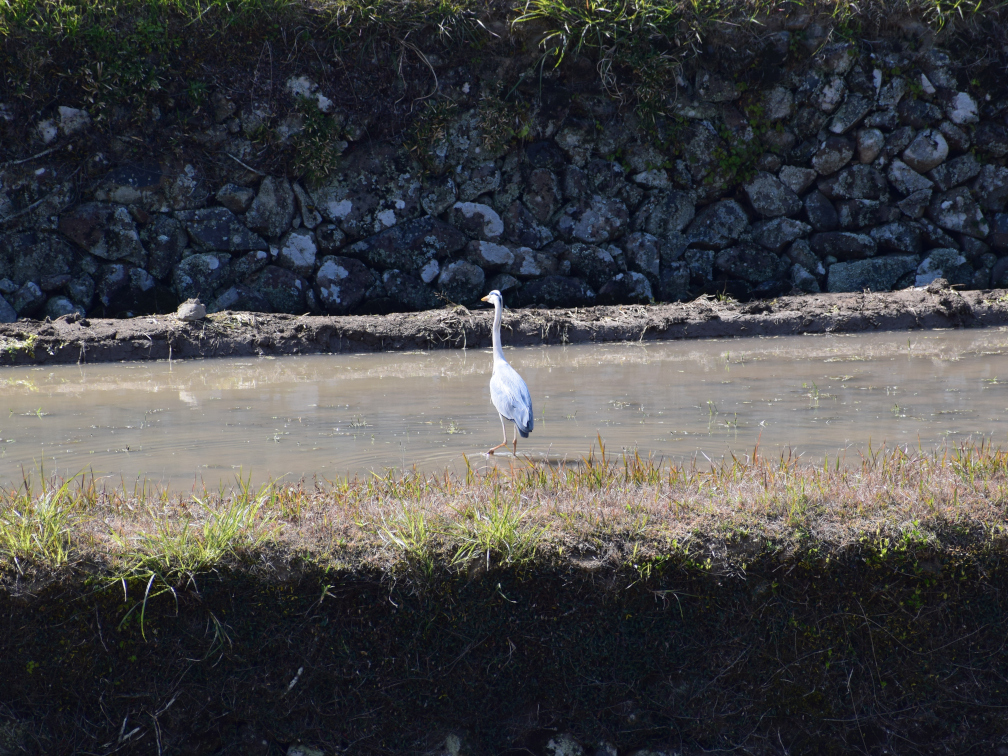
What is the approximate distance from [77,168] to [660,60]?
6730 millimetres

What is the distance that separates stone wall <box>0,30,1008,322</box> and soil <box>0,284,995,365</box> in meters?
0.95

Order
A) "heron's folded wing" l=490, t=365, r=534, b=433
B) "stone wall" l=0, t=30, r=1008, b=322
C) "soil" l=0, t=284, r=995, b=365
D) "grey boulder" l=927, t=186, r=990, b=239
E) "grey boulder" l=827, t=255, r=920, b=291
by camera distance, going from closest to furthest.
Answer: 1. "heron's folded wing" l=490, t=365, r=534, b=433
2. "soil" l=0, t=284, r=995, b=365
3. "stone wall" l=0, t=30, r=1008, b=322
4. "grey boulder" l=827, t=255, r=920, b=291
5. "grey boulder" l=927, t=186, r=990, b=239

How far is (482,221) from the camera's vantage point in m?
10.1

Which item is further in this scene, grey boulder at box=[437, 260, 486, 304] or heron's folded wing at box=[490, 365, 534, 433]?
grey boulder at box=[437, 260, 486, 304]

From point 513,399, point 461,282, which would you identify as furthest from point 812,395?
point 461,282

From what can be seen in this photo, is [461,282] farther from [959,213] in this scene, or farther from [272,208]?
[959,213]

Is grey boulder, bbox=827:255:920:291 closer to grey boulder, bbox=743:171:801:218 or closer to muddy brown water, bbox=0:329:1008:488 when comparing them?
grey boulder, bbox=743:171:801:218

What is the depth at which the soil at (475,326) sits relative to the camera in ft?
26.5

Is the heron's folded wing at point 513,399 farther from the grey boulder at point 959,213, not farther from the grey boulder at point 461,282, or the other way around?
the grey boulder at point 959,213

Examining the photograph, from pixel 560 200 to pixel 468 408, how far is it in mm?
5135

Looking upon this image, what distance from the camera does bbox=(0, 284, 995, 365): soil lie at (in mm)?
8062

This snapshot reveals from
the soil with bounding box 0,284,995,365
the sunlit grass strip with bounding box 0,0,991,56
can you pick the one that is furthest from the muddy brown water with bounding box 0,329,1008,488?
the sunlit grass strip with bounding box 0,0,991,56

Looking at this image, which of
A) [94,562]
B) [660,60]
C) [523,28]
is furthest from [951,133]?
[94,562]

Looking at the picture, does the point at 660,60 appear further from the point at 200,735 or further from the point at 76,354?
the point at 200,735
